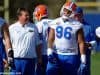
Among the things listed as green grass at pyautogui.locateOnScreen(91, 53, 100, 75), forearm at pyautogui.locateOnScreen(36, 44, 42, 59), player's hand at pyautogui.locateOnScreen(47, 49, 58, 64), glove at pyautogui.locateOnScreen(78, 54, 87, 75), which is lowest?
green grass at pyautogui.locateOnScreen(91, 53, 100, 75)

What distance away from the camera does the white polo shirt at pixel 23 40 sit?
12594 millimetres

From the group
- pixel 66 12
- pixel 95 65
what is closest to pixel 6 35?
pixel 66 12

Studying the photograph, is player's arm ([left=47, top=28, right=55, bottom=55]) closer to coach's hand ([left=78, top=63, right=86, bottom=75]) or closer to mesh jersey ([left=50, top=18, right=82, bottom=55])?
mesh jersey ([left=50, top=18, right=82, bottom=55])

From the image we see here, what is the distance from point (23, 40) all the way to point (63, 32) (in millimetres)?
876

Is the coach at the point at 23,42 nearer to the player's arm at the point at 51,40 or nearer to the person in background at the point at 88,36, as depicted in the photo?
the player's arm at the point at 51,40

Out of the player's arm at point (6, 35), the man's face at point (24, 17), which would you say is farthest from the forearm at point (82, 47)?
the player's arm at point (6, 35)

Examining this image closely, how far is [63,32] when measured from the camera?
12.1 meters

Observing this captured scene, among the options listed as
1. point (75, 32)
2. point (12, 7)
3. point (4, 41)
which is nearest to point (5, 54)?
point (4, 41)

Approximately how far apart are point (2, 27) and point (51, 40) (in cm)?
105

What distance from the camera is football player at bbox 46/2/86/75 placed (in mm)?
12141

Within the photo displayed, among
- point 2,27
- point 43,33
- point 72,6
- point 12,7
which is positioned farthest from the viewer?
point 12,7

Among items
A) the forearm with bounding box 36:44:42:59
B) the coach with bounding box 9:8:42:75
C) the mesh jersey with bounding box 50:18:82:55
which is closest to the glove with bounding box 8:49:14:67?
the coach with bounding box 9:8:42:75

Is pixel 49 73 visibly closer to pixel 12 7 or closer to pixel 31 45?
pixel 31 45

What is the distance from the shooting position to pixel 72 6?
1255cm
